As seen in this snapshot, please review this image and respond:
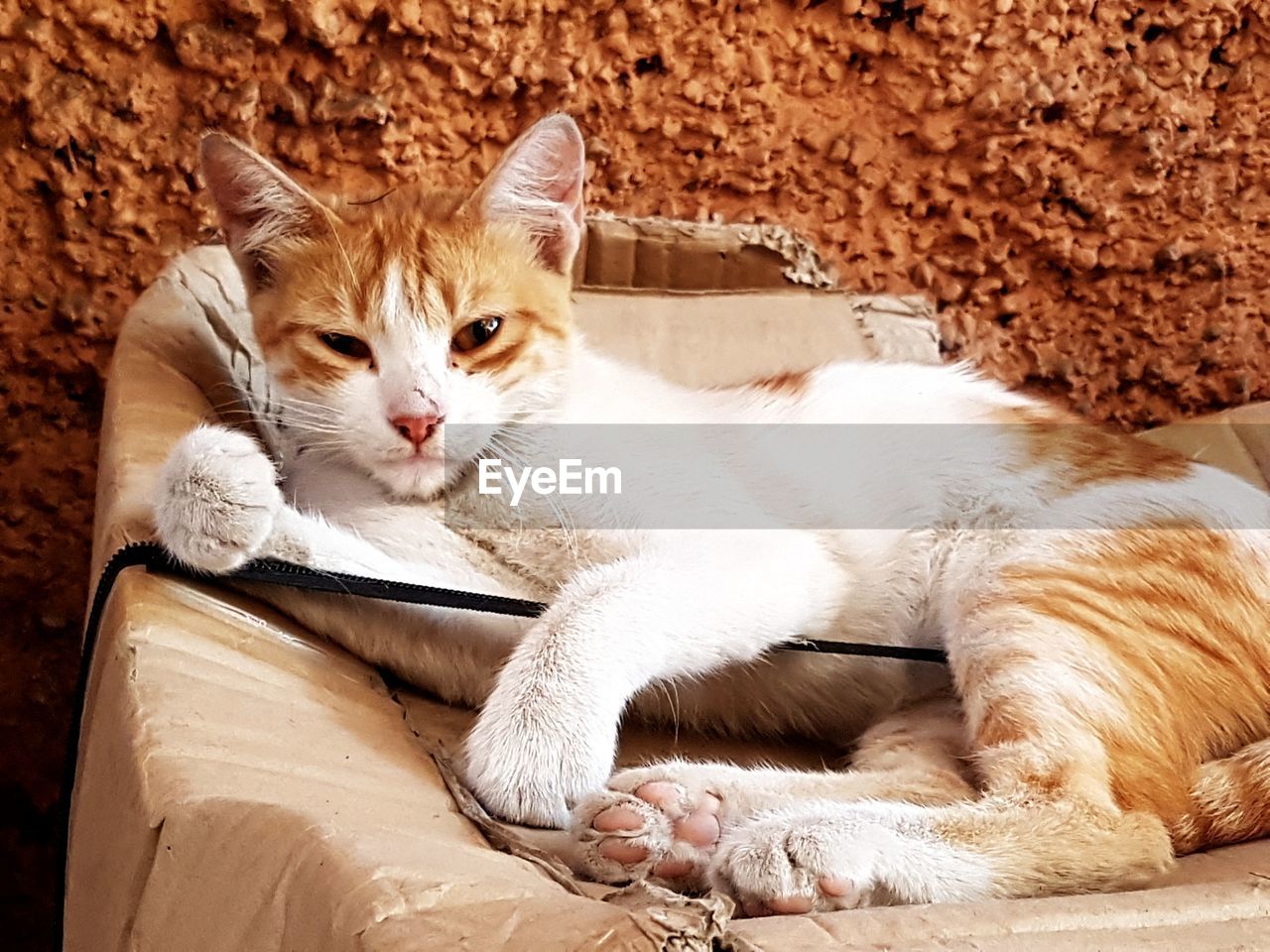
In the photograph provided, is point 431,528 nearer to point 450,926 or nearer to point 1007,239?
point 450,926

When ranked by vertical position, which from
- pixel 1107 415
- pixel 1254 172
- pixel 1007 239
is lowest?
pixel 1107 415

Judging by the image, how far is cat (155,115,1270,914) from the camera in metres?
0.89

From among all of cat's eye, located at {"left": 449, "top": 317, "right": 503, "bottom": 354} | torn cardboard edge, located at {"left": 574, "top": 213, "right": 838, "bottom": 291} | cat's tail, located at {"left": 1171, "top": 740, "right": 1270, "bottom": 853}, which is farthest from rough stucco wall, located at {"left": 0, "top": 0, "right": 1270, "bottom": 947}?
cat's tail, located at {"left": 1171, "top": 740, "right": 1270, "bottom": 853}

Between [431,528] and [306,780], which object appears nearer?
[306,780]

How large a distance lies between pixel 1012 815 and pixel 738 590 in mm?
321

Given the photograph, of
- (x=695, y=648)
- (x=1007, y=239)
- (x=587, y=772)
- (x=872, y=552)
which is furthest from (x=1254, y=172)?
(x=587, y=772)

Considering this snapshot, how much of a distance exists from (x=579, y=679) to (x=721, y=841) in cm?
19

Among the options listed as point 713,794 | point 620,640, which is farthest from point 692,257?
point 713,794

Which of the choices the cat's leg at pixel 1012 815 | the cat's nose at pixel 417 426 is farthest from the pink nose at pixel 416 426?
the cat's leg at pixel 1012 815

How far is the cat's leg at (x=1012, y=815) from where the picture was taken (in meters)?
0.81

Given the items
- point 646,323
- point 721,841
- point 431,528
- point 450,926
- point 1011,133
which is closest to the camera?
point 450,926

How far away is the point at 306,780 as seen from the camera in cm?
75

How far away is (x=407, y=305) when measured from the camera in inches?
45.3

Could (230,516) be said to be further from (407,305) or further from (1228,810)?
(1228,810)
